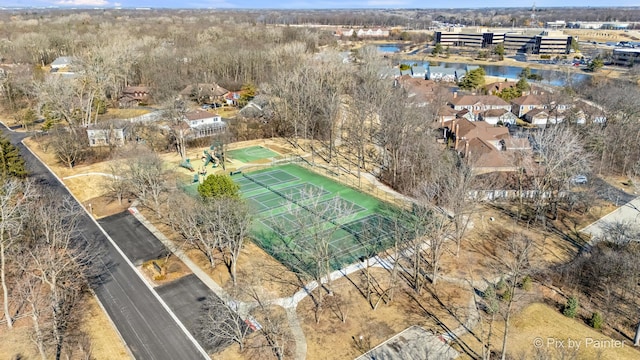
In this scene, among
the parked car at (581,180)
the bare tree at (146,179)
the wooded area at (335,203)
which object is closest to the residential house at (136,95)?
the wooded area at (335,203)

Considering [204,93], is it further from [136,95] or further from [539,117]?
[539,117]

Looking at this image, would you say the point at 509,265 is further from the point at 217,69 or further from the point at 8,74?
the point at 8,74

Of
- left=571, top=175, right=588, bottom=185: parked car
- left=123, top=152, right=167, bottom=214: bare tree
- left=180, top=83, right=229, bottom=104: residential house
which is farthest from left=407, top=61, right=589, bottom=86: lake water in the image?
left=123, top=152, right=167, bottom=214: bare tree

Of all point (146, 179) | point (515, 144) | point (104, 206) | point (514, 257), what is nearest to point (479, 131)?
point (515, 144)

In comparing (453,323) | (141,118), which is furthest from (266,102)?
(453,323)

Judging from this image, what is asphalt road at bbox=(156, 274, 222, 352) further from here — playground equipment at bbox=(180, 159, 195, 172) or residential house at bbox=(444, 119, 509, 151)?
residential house at bbox=(444, 119, 509, 151)

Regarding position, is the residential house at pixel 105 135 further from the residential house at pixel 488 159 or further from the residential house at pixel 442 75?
the residential house at pixel 442 75
